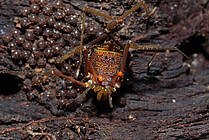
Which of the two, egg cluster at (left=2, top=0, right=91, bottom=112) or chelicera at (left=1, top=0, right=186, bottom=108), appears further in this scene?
egg cluster at (left=2, top=0, right=91, bottom=112)

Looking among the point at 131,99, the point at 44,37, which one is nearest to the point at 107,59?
the point at 131,99

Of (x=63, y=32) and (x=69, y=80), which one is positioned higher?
(x=63, y=32)

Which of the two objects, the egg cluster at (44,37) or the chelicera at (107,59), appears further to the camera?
the egg cluster at (44,37)

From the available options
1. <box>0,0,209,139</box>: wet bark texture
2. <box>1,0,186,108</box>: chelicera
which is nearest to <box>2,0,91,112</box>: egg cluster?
<box>0,0,209,139</box>: wet bark texture

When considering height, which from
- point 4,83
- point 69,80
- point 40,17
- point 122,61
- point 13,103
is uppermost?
point 40,17

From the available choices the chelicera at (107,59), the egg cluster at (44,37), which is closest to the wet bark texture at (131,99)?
the egg cluster at (44,37)

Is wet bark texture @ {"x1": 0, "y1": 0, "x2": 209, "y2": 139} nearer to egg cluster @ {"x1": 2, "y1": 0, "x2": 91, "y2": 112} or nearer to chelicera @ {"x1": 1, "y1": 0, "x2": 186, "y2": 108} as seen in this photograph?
egg cluster @ {"x1": 2, "y1": 0, "x2": 91, "y2": 112}

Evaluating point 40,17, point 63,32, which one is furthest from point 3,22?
point 63,32

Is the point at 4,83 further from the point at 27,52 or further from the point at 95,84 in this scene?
the point at 95,84

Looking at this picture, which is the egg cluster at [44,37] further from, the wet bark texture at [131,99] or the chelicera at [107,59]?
the chelicera at [107,59]
